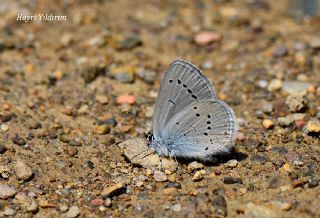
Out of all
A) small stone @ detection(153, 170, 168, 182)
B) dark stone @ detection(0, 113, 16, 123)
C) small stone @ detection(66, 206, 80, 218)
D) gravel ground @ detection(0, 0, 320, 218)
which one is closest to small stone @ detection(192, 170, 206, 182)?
gravel ground @ detection(0, 0, 320, 218)

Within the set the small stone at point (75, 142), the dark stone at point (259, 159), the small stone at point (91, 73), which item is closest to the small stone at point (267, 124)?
the dark stone at point (259, 159)

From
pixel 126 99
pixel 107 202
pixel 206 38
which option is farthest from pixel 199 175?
pixel 206 38

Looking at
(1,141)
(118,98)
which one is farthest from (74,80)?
(1,141)

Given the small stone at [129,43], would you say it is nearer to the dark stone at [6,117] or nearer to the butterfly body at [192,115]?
the dark stone at [6,117]

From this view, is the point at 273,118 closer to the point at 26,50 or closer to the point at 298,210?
the point at 298,210

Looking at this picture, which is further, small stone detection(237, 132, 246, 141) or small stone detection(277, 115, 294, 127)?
small stone detection(277, 115, 294, 127)

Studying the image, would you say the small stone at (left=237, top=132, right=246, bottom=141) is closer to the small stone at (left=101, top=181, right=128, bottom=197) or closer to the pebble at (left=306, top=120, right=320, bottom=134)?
the pebble at (left=306, top=120, right=320, bottom=134)
